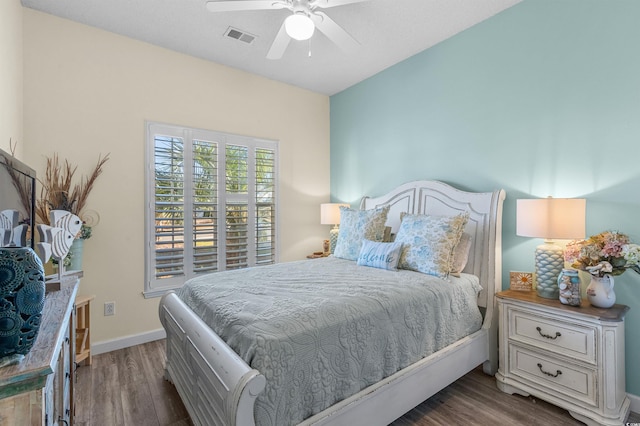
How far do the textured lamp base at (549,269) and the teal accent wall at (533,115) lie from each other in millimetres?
282

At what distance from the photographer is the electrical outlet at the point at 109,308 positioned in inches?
114

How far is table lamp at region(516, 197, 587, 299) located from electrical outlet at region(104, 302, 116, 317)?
3564 millimetres

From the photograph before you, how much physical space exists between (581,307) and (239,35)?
3.50 m

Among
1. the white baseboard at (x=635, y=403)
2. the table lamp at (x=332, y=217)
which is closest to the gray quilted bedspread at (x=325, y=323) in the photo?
the white baseboard at (x=635, y=403)

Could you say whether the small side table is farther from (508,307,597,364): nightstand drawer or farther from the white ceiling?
(508,307,597,364): nightstand drawer

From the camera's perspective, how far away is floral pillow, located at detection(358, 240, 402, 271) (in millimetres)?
2576

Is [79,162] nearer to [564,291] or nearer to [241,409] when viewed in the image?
[241,409]

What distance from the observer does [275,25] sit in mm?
2787

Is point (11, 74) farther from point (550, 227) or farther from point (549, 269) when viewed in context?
point (549, 269)

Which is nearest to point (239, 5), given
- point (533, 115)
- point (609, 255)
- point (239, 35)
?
point (239, 35)

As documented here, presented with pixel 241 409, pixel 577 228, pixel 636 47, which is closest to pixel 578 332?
pixel 577 228

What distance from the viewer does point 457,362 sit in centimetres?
218

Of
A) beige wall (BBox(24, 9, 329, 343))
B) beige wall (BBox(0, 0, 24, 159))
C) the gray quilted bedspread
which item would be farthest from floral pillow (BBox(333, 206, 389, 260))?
beige wall (BBox(0, 0, 24, 159))

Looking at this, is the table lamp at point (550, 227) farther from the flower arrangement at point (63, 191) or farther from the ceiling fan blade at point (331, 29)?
the flower arrangement at point (63, 191)
